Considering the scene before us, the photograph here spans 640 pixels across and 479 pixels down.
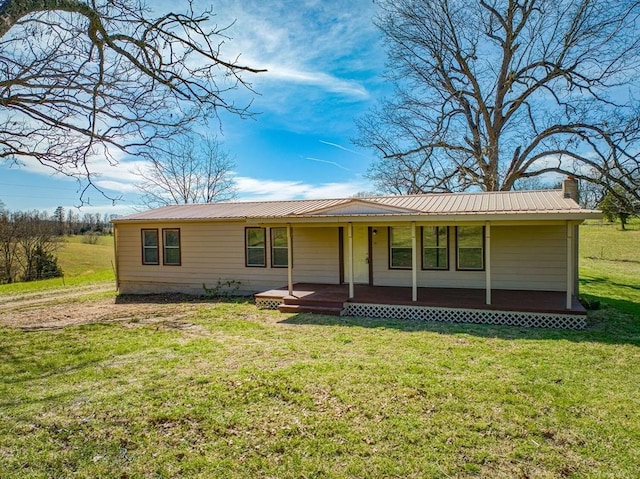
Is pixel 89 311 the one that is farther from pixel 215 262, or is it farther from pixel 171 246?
pixel 215 262

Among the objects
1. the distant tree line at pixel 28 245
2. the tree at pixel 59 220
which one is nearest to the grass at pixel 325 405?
the distant tree line at pixel 28 245

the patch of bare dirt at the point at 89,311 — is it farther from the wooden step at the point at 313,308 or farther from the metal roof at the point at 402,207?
the metal roof at the point at 402,207

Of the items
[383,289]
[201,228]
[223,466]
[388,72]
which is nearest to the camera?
[223,466]

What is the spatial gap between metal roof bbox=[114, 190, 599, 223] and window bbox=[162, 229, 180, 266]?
0.58 metres

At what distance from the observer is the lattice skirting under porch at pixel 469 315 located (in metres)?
8.08

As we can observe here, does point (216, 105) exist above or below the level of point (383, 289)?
above

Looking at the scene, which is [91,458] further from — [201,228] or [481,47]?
[481,47]

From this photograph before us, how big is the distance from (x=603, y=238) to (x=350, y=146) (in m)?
22.6

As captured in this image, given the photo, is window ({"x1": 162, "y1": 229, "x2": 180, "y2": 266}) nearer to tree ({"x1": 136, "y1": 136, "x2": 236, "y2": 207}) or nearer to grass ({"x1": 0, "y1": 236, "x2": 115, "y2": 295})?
grass ({"x1": 0, "y1": 236, "x2": 115, "y2": 295})

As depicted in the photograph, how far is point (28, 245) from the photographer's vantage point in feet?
80.9

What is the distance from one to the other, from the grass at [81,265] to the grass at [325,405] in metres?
13.0

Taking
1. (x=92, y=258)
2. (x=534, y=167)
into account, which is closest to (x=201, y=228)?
(x=534, y=167)

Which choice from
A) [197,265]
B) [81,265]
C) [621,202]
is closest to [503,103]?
[621,202]

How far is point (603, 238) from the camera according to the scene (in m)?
30.5
